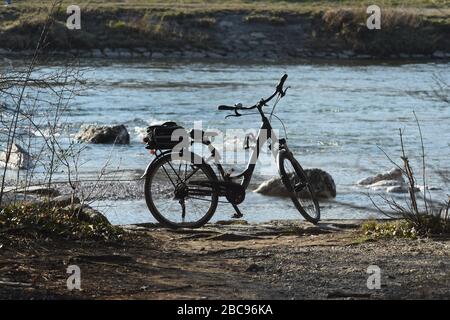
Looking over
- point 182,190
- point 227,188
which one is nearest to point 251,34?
point 227,188

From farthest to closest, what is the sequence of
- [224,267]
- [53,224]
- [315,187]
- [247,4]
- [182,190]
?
[247,4] → [315,187] → [182,190] → [53,224] → [224,267]

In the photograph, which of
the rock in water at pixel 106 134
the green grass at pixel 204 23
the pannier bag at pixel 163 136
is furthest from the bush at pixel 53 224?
the green grass at pixel 204 23

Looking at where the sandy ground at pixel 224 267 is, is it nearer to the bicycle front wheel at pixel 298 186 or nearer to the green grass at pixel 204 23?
the bicycle front wheel at pixel 298 186

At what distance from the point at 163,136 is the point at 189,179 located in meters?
0.59

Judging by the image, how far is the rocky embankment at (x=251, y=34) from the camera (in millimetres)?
42250

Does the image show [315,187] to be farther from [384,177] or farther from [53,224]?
[53,224]

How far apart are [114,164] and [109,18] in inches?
1168

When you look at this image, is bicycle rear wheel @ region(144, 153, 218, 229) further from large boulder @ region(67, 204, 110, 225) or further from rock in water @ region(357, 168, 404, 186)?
rock in water @ region(357, 168, 404, 186)

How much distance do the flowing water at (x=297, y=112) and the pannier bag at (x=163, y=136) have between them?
2.47 ft

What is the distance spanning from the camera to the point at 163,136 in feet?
32.6

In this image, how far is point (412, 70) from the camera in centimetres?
3738

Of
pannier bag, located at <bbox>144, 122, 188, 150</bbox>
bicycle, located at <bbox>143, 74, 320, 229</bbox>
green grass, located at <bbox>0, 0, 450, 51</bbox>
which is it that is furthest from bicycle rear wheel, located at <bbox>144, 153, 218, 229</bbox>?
green grass, located at <bbox>0, 0, 450, 51</bbox>

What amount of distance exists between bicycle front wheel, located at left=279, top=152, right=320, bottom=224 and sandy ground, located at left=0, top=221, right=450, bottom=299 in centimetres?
104
